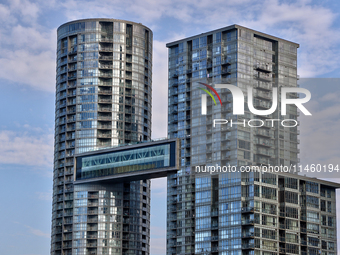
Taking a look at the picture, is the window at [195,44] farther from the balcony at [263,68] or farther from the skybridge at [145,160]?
the skybridge at [145,160]

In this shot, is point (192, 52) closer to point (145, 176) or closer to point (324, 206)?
point (145, 176)

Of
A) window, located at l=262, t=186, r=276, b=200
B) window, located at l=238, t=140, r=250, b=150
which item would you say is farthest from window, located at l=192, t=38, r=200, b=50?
window, located at l=262, t=186, r=276, b=200

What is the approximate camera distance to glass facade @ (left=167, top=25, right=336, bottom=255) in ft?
564

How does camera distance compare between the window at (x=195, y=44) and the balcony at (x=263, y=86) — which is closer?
the balcony at (x=263, y=86)

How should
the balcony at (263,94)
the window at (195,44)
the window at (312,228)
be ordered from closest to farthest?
1. the window at (312,228)
2. the balcony at (263,94)
3. the window at (195,44)

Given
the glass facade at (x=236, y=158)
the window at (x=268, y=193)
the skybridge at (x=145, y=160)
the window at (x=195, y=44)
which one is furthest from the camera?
the window at (x=195, y=44)

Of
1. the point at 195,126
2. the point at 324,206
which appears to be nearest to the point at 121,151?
the point at 195,126

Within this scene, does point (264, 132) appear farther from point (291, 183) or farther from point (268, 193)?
point (268, 193)

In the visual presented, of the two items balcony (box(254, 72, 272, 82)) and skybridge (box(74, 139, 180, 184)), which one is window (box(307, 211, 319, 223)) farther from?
balcony (box(254, 72, 272, 82))

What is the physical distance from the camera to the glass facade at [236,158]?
17188cm

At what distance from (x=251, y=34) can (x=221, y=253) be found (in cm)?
5537

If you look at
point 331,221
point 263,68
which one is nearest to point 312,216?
point 331,221

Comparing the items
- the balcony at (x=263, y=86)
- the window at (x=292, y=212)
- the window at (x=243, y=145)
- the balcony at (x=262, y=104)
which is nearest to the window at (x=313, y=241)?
the window at (x=292, y=212)

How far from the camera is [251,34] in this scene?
612 feet
